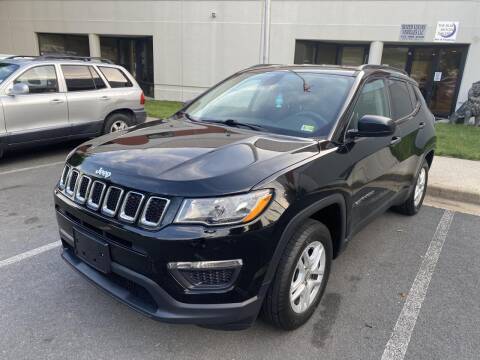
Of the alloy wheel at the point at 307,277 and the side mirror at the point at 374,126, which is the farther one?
the side mirror at the point at 374,126

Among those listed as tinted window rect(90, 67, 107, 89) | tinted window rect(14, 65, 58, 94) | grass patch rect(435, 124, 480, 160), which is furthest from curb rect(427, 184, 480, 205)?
tinted window rect(14, 65, 58, 94)

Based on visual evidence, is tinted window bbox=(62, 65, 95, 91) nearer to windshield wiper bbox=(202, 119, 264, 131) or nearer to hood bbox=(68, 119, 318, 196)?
hood bbox=(68, 119, 318, 196)

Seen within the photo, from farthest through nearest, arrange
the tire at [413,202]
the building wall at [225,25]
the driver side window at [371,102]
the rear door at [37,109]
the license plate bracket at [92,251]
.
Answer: the building wall at [225,25]
the rear door at [37,109]
the tire at [413,202]
the driver side window at [371,102]
the license plate bracket at [92,251]

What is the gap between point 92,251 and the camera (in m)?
2.51

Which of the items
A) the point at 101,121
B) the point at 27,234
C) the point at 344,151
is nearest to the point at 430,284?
the point at 344,151

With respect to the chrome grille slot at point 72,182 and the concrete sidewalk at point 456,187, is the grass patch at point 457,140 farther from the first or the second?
the chrome grille slot at point 72,182

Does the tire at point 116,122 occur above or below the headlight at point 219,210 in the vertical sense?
below

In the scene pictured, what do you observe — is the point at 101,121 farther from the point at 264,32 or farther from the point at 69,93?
the point at 264,32

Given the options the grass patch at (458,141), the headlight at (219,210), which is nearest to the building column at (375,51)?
the grass patch at (458,141)

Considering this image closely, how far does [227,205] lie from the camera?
2197 millimetres

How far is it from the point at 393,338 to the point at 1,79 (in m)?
6.55

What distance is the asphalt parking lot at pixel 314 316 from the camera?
2.59 metres

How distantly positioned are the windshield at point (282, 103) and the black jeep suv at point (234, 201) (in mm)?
14

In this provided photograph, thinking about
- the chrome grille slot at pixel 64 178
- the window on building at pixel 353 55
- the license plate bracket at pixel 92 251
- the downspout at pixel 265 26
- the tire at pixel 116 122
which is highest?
the downspout at pixel 265 26
